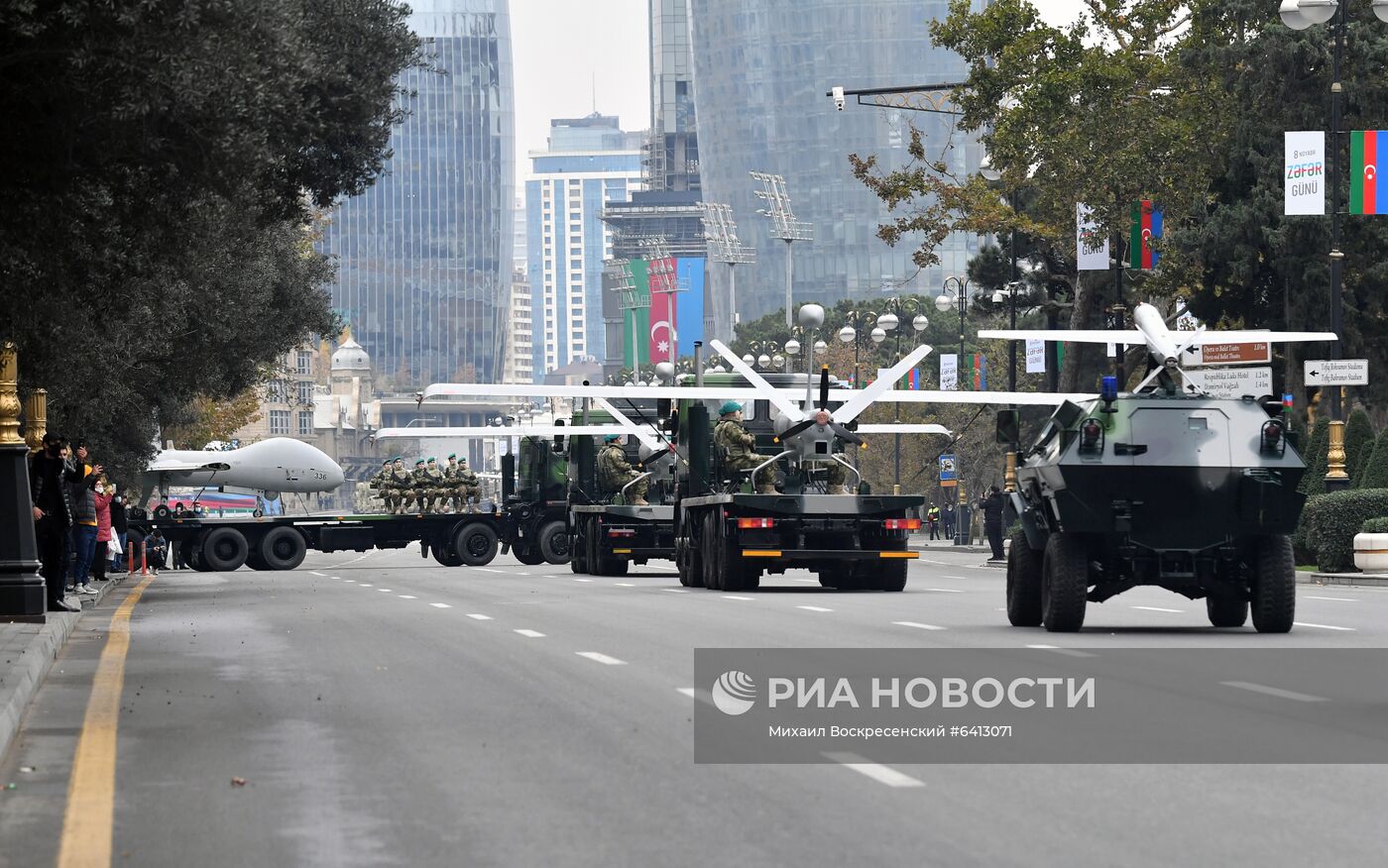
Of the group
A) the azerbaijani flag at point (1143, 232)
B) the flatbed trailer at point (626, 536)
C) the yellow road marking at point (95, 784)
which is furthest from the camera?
the azerbaijani flag at point (1143, 232)

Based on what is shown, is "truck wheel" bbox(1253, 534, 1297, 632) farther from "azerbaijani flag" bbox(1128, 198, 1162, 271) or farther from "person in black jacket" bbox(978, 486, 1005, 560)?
"person in black jacket" bbox(978, 486, 1005, 560)

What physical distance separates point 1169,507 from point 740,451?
13001 millimetres

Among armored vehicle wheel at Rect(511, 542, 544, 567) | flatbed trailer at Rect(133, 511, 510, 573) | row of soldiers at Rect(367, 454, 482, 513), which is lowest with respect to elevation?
armored vehicle wheel at Rect(511, 542, 544, 567)

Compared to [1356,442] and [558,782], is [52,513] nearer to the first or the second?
[558,782]

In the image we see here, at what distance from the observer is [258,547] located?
51.1m

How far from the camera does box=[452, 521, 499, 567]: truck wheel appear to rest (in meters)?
52.6

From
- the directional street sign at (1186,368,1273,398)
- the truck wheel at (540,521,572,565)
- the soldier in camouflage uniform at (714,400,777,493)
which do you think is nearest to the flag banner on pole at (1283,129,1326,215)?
the directional street sign at (1186,368,1273,398)

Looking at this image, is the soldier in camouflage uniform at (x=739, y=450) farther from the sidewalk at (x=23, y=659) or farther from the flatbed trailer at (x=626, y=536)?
the sidewalk at (x=23, y=659)

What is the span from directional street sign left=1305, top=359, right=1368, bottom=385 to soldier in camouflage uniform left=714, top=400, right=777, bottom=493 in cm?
910

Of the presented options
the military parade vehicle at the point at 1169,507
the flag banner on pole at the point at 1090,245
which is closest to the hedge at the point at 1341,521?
the flag banner on pole at the point at 1090,245

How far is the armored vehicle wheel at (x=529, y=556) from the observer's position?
5153 cm

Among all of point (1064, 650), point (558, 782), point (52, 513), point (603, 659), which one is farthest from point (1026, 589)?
point (558, 782)

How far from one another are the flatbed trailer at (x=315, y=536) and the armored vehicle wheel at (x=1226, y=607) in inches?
1240

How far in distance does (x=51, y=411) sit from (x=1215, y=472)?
66.8 feet
